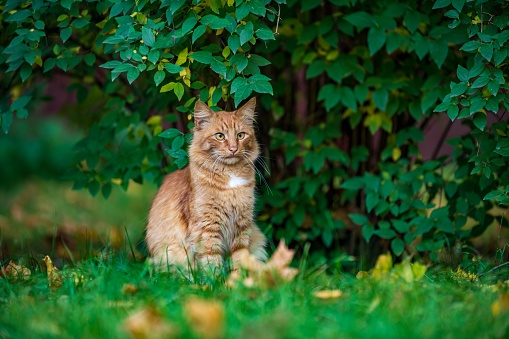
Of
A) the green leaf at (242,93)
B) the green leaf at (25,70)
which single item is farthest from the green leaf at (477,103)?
the green leaf at (25,70)

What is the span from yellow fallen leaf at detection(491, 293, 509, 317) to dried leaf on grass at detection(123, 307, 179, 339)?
1070mm

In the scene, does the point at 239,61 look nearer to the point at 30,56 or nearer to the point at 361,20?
the point at 361,20

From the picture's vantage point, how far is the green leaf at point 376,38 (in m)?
3.48

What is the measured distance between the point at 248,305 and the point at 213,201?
107 cm

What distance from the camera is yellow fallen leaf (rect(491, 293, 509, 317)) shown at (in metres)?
2.11

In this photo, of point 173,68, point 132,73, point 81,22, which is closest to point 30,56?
point 81,22

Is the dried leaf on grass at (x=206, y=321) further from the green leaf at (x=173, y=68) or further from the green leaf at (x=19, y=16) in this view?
the green leaf at (x=19, y=16)

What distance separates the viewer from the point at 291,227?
4.26 meters

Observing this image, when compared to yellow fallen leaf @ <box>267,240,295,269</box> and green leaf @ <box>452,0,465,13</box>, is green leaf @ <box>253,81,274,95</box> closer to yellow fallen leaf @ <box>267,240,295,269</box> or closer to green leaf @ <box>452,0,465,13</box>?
yellow fallen leaf @ <box>267,240,295,269</box>

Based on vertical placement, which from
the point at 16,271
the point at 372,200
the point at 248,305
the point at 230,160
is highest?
the point at 230,160

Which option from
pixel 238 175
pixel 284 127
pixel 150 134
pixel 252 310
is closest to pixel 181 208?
pixel 238 175

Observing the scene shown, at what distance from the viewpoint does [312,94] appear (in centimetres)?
463

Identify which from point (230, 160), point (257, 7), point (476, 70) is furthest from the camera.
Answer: point (230, 160)

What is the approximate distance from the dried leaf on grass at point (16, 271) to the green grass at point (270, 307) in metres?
0.08
